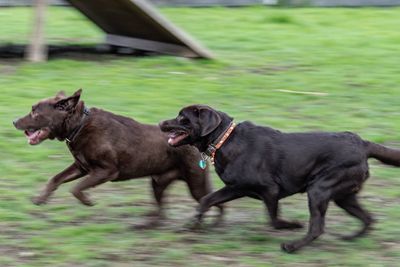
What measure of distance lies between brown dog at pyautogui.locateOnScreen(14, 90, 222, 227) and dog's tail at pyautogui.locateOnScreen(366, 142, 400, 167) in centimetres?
138

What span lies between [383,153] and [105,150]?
7.10ft

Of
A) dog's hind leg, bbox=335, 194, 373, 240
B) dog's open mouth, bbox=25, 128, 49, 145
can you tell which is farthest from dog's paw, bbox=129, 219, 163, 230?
dog's hind leg, bbox=335, 194, 373, 240

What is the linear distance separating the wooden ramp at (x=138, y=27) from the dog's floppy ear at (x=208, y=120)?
5423 millimetres

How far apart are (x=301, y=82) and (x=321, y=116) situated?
1524mm

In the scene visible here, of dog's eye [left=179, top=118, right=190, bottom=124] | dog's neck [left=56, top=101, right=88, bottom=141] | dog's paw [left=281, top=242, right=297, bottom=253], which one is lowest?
dog's paw [left=281, top=242, right=297, bottom=253]

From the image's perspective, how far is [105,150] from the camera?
6.82 meters

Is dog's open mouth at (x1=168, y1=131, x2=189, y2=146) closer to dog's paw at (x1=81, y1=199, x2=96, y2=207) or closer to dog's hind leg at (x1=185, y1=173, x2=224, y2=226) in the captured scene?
dog's hind leg at (x1=185, y1=173, x2=224, y2=226)

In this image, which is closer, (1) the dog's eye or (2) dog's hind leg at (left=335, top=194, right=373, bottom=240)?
(1) the dog's eye

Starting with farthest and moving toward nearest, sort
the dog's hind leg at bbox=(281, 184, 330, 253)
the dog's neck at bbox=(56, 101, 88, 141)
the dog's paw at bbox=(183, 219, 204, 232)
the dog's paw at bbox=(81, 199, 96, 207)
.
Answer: the dog's paw at bbox=(81, 199, 96, 207), the dog's neck at bbox=(56, 101, 88, 141), the dog's paw at bbox=(183, 219, 204, 232), the dog's hind leg at bbox=(281, 184, 330, 253)

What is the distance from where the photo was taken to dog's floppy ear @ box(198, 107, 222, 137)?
21.1 ft

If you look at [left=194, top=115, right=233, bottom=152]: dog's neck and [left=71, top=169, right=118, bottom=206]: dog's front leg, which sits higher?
[left=194, top=115, right=233, bottom=152]: dog's neck

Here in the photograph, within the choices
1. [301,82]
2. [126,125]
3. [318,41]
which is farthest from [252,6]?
[126,125]

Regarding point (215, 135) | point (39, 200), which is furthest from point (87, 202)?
point (215, 135)

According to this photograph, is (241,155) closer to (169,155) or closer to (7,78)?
(169,155)
